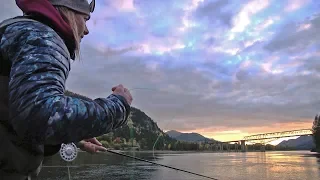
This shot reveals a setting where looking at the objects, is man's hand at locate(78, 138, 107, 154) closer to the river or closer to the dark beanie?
the dark beanie

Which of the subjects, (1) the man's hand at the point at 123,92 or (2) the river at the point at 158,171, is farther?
(2) the river at the point at 158,171

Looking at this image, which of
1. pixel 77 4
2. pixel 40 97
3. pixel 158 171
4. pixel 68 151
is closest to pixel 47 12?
pixel 77 4

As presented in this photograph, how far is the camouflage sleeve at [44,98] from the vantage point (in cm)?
123

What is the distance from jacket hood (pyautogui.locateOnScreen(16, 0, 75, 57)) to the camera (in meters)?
1.53

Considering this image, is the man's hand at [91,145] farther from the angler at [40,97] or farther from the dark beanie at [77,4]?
the dark beanie at [77,4]

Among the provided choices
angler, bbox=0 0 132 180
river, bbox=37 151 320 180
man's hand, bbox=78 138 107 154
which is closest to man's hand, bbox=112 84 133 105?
angler, bbox=0 0 132 180

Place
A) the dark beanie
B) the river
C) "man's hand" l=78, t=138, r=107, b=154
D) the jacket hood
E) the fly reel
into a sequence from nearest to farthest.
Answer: the jacket hood
the dark beanie
"man's hand" l=78, t=138, r=107, b=154
the fly reel
the river

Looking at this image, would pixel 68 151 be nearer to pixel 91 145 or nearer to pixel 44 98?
pixel 91 145

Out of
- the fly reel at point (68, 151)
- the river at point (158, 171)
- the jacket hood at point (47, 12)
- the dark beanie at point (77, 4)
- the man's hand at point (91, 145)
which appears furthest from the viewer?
the river at point (158, 171)

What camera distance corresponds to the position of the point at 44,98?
1231 millimetres

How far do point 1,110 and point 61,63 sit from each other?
13.6 inches

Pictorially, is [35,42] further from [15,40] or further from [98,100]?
[98,100]

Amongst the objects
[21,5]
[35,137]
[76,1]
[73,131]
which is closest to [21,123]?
[35,137]

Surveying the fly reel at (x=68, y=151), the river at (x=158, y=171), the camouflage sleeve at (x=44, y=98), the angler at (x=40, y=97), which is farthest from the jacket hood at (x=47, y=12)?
the river at (x=158, y=171)
